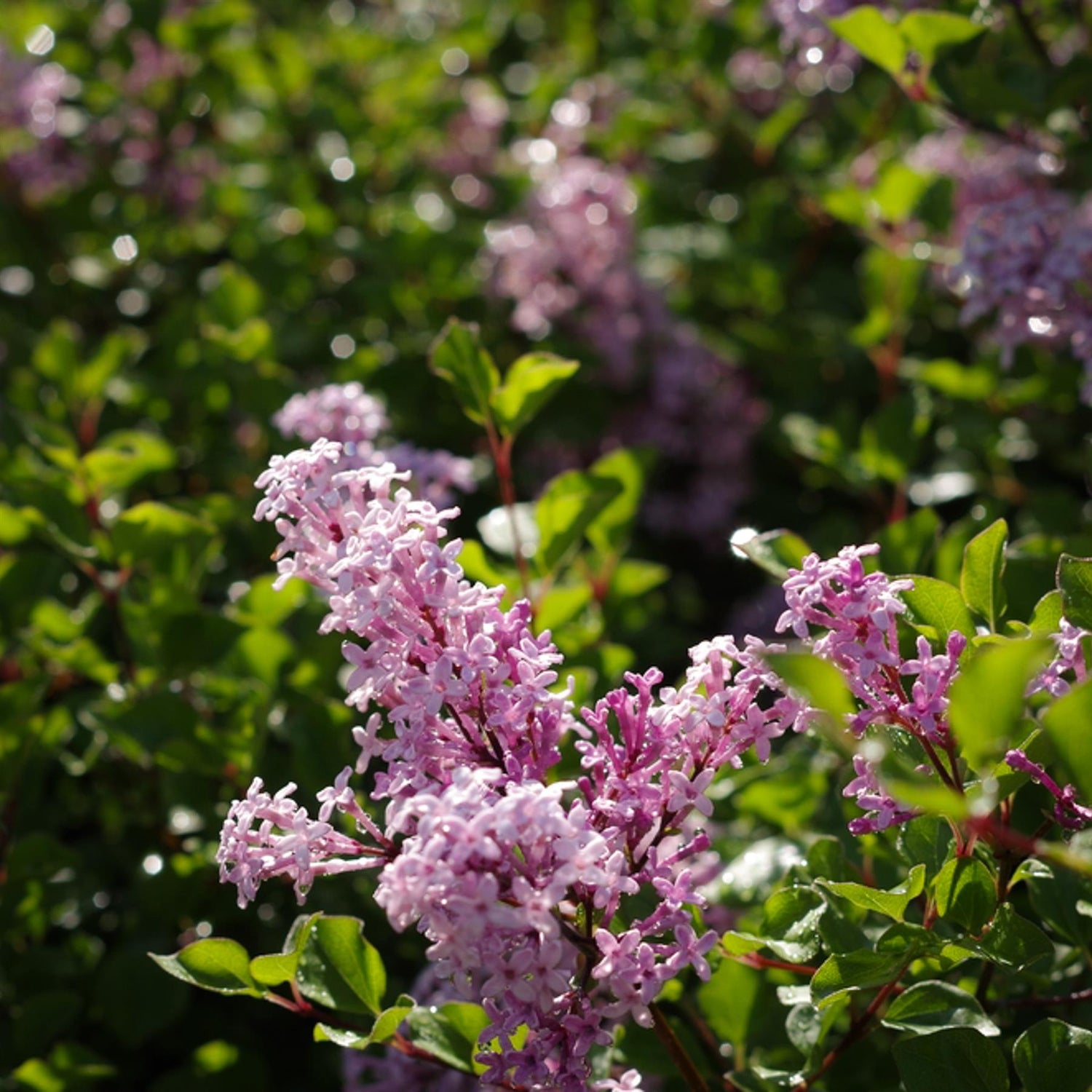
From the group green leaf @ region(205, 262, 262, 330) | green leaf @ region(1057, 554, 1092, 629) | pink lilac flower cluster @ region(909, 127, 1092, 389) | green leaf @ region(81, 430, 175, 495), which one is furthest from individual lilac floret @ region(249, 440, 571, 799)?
green leaf @ region(205, 262, 262, 330)

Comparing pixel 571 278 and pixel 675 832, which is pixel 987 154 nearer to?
pixel 571 278

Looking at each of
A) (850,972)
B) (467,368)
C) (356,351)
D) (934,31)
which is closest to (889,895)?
(850,972)

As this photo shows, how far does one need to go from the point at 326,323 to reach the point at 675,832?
1.64m

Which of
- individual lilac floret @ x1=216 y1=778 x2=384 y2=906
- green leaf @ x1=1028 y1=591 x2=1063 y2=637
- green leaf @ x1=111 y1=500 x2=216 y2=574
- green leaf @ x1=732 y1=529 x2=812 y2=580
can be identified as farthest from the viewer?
green leaf @ x1=111 y1=500 x2=216 y2=574

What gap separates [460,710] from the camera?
1.16 metres

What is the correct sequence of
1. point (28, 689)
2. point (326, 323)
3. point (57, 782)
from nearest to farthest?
point (28, 689) → point (57, 782) → point (326, 323)

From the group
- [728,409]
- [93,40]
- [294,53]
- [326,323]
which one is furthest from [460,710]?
[93,40]

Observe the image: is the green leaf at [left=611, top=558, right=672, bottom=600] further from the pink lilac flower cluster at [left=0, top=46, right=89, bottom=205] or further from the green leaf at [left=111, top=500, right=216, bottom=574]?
the pink lilac flower cluster at [left=0, top=46, right=89, bottom=205]

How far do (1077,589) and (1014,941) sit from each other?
1.09 ft

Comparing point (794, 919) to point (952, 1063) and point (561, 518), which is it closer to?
point (952, 1063)

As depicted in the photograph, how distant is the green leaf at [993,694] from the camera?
82cm

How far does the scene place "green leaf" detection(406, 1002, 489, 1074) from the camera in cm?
128

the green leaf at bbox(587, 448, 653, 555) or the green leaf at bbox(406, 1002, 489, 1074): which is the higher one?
the green leaf at bbox(587, 448, 653, 555)

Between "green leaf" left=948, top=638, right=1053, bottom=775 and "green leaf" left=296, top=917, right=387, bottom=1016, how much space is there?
2.27 feet
